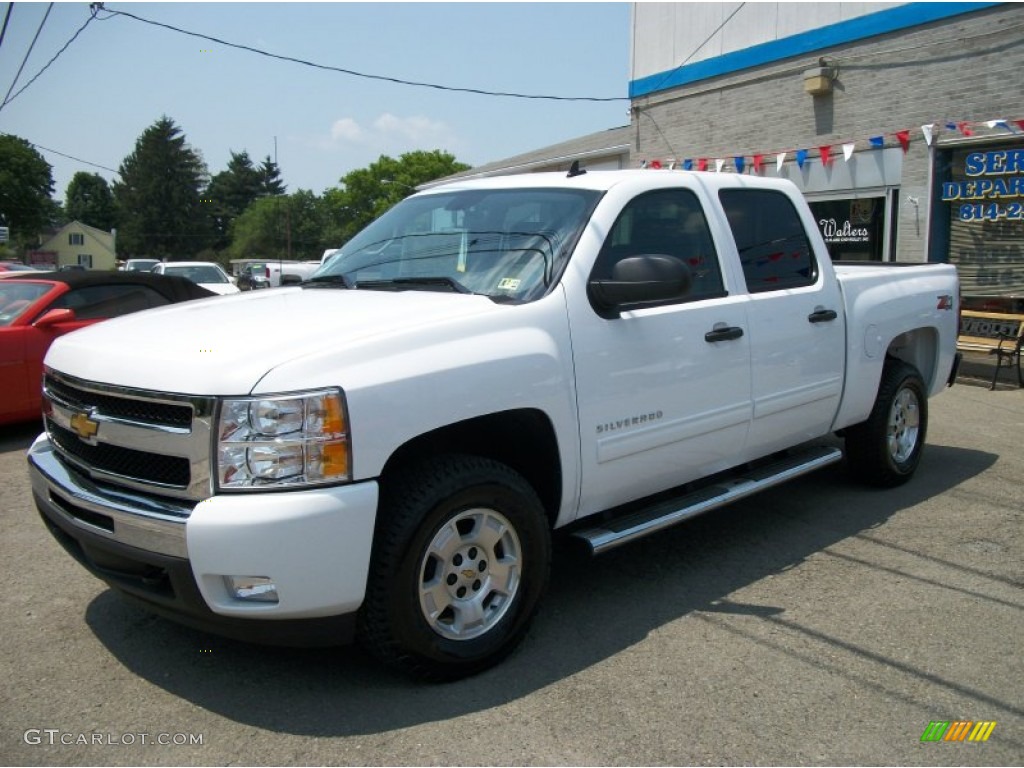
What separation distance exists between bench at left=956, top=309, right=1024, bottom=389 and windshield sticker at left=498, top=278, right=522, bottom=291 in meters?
7.93

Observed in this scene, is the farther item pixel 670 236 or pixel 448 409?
pixel 670 236

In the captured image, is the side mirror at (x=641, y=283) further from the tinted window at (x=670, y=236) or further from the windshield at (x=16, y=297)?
the windshield at (x=16, y=297)

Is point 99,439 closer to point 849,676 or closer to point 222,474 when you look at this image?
point 222,474

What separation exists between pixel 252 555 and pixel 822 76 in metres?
12.0

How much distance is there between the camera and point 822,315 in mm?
4945

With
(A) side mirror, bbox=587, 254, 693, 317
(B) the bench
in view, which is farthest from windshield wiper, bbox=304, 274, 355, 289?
(B) the bench

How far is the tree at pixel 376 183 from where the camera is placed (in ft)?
300

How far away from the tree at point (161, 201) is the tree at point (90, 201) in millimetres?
27622

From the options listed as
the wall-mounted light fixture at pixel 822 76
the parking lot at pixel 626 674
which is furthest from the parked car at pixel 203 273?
the parking lot at pixel 626 674

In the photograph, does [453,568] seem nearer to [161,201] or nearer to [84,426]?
[84,426]

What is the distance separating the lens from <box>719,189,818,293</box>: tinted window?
4680mm

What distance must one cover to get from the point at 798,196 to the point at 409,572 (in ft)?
11.3

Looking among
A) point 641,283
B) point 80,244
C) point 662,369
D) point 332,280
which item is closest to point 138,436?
point 332,280

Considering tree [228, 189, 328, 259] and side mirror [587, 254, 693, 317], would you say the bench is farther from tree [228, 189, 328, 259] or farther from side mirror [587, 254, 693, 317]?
tree [228, 189, 328, 259]
